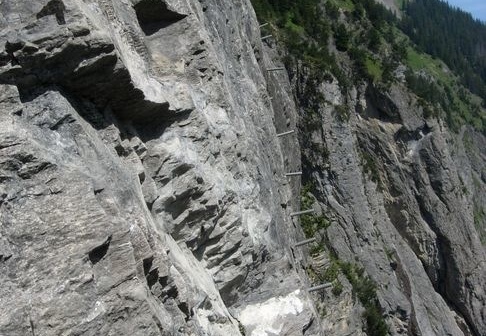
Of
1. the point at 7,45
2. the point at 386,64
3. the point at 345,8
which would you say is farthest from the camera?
the point at 345,8

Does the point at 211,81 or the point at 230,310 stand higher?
the point at 211,81

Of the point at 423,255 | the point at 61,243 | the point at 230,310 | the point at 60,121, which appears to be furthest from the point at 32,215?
the point at 423,255

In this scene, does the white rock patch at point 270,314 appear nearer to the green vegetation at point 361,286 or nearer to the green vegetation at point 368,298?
the green vegetation at point 361,286

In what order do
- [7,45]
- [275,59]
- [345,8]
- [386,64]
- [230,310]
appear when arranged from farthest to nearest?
1. [345,8]
2. [386,64]
3. [275,59]
4. [230,310]
5. [7,45]

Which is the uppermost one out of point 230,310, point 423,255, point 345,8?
point 345,8

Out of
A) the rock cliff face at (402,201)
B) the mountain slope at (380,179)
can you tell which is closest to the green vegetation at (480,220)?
the mountain slope at (380,179)

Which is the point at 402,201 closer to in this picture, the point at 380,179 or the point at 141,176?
the point at 380,179

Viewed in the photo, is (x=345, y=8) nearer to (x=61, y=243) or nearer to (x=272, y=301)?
(x=272, y=301)

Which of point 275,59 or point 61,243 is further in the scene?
point 275,59
